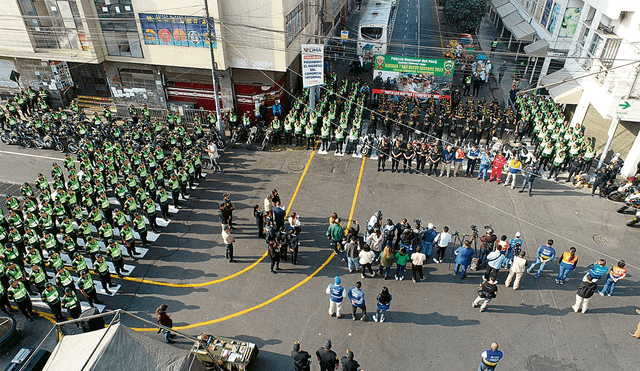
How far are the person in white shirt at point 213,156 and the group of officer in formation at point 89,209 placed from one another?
0.54 meters

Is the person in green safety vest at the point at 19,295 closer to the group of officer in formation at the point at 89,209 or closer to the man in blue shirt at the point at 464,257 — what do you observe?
the group of officer in formation at the point at 89,209

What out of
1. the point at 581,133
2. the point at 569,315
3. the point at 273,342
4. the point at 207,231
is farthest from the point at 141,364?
the point at 581,133

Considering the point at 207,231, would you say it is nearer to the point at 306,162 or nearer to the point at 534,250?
the point at 306,162

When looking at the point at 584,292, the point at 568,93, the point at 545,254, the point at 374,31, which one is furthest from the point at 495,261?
the point at 374,31

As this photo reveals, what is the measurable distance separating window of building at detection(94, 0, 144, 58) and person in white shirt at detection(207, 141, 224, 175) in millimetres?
7361

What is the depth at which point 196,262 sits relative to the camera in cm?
1446

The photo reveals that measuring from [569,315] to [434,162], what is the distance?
8.42 metres

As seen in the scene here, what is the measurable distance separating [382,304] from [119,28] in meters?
19.3

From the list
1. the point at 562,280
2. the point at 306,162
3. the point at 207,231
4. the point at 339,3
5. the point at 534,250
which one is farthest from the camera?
the point at 339,3

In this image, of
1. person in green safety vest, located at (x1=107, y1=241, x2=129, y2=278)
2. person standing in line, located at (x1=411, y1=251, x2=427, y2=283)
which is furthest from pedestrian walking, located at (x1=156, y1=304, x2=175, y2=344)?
person standing in line, located at (x1=411, y1=251, x2=427, y2=283)

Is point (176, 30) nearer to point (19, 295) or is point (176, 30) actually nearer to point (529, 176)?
point (19, 295)

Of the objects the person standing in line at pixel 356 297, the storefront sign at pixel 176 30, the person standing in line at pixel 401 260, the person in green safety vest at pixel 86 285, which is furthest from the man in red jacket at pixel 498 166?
the person in green safety vest at pixel 86 285

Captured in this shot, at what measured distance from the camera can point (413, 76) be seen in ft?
87.5

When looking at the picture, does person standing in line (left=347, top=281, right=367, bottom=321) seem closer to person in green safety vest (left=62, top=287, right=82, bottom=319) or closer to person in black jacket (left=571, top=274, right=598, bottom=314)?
person in black jacket (left=571, top=274, right=598, bottom=314)
